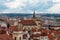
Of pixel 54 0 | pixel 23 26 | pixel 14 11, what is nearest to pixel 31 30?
pixel 23 26

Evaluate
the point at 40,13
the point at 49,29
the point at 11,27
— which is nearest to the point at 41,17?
the point at 40,13

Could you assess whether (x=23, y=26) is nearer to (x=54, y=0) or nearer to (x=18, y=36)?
(x=18, y=36)

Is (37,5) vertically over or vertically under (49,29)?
over

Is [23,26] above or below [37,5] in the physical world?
below

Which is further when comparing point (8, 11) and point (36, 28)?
point (36, 28)

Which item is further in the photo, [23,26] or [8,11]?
[23,26]

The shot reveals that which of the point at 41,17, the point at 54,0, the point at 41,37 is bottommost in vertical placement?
the point at 41,37

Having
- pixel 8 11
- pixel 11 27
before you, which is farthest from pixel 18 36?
pixel 8 11

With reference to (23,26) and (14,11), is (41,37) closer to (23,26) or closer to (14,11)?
(23,26)
